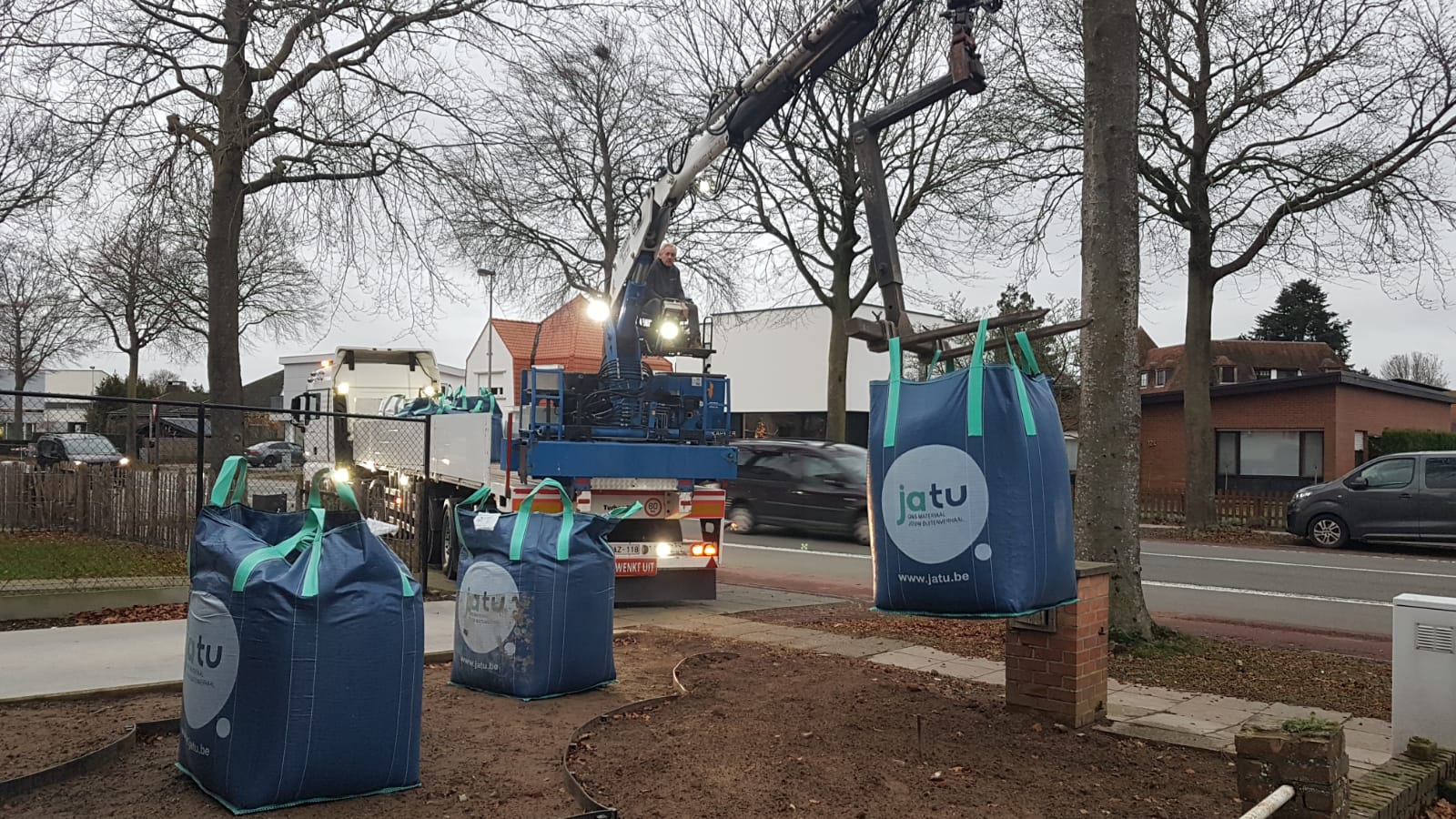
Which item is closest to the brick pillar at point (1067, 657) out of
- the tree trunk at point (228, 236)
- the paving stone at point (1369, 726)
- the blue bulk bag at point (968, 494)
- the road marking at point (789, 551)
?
the blue bulk bag at point (968, 494)

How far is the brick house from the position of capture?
25.0 meters

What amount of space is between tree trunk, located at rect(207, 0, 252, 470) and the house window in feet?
78.0

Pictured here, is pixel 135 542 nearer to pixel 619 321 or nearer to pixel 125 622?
pixel 125 622

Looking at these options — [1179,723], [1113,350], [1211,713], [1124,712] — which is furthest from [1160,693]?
[1113,350]

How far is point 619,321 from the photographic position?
11.0 meters

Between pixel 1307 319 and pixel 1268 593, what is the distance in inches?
2360

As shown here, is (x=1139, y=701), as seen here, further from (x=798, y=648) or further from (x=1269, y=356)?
(x=1269, y=356)

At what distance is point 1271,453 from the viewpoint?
86.3ft

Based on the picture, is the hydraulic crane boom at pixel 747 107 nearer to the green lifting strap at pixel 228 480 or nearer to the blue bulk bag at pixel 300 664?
the blue bulk bag at pixel 300 664

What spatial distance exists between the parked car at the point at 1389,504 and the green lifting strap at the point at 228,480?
61.5ft

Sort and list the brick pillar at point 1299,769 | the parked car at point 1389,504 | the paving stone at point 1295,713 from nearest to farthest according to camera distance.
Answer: the brick pillar at point 1299,769, the paving stone at point 1295,713, the parked car at point 1389,504

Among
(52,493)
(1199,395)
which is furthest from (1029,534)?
(1199,395)

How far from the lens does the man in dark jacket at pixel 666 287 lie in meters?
11.1

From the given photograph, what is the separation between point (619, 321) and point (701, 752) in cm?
668
